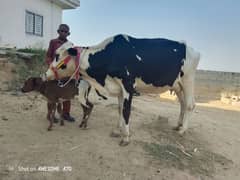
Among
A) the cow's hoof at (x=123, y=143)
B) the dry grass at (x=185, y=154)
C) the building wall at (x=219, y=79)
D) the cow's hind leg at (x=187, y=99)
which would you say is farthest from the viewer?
the building wall at (x=219, y=79)

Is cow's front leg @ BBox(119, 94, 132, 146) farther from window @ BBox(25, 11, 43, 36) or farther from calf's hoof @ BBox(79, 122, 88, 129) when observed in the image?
window @ BBox(25, 11, 43, 36)

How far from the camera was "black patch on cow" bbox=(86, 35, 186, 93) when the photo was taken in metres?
4.42

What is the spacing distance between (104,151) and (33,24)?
32.8 feet

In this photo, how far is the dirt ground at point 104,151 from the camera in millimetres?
3682

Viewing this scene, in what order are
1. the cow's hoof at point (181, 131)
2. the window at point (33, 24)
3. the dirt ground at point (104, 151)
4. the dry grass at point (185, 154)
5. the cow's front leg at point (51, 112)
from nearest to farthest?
the dirt ground at point (104, 151)
the dry grass at point (185, 154)
the cow's front leg at point (51, 112)
the cow's hoof at point (181, 131)
the window at point (33, 24)

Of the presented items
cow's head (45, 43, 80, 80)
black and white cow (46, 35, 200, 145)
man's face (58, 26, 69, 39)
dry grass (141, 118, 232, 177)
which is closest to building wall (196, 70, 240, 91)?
dry grass (141, 118, 232, 177)

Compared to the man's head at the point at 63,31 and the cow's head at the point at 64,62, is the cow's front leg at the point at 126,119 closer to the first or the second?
the cow's head at the point at 64,62

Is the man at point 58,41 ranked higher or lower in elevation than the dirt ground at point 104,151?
higher

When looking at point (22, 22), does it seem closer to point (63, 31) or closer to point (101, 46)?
point (63, 31)

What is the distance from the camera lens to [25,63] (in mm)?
9359

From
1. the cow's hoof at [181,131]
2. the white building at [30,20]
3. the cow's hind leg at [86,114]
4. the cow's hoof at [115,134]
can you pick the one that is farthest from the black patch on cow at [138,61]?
the white building at [30,20]

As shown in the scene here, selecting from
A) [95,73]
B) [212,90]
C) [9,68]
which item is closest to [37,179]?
[95,73]

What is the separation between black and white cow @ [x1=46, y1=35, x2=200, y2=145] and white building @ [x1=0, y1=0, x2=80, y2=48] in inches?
292

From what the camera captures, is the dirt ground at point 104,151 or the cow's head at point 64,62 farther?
the cow's head at point 64,62
